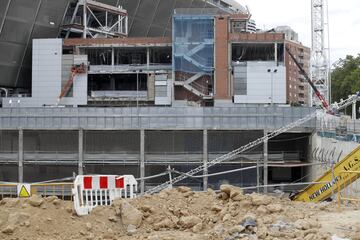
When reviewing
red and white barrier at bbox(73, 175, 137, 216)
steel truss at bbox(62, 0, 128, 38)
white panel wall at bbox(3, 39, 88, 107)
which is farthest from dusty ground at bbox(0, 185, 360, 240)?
steel truss at bbox(62, 0, 128, 38)

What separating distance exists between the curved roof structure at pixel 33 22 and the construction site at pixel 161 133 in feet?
0.45

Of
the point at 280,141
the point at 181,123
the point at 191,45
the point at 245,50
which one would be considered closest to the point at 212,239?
the point at 181,123

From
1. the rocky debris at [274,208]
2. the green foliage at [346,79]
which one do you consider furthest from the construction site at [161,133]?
the green foliage at [346,79]

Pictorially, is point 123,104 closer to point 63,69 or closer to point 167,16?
point 63,69

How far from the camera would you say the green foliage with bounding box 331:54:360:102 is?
211ft

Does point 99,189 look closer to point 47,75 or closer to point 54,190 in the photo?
point 54,190

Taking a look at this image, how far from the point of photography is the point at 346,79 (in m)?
67.8

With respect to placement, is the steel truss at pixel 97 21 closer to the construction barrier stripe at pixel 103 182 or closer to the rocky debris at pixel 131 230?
the construction barrier stripe at pixel 103 182

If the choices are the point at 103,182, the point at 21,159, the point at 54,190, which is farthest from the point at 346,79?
the point at 103,182

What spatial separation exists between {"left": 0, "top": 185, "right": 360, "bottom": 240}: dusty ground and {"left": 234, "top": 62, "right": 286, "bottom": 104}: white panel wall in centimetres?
3648

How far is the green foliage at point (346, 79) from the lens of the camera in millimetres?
64250

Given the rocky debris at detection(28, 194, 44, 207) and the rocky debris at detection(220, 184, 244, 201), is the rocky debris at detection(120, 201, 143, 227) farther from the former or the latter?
the rocky debris at detection(220, 184, 244, 201)

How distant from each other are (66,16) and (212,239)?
45548 millimetres

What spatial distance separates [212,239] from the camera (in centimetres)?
952
